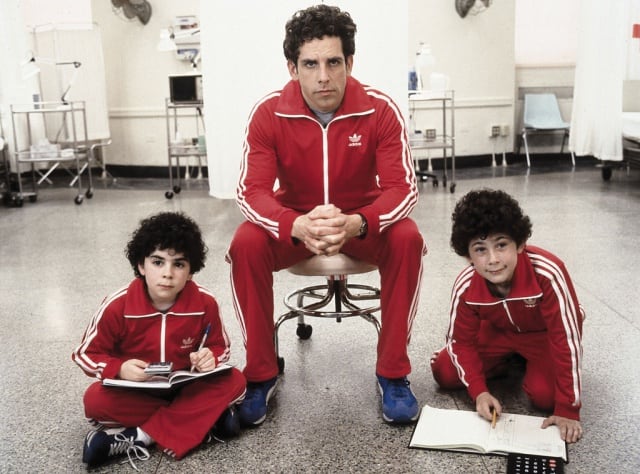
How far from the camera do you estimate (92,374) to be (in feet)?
5.13

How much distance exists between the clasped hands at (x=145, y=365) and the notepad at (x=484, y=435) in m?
0.48

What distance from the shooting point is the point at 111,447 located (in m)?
1.53

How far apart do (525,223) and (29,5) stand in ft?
20.6

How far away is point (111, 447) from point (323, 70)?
1.02 meters

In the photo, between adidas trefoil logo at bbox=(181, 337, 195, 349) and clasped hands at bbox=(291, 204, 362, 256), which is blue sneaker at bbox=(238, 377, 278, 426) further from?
clasped hands at bbox=(291, 204, 362, 256)

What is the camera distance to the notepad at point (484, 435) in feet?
4.94

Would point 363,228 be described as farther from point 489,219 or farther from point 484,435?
point 484,435

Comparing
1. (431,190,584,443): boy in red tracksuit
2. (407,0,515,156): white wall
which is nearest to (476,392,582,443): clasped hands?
(431,190,584,443): boy in red tracksuit

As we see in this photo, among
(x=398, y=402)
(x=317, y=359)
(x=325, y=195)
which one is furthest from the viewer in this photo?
(x=317, y=359)

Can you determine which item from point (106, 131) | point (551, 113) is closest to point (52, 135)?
point (106, 131)

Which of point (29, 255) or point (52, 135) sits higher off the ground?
point (52, 135)

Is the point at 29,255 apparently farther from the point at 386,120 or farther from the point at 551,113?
the point at 551,113

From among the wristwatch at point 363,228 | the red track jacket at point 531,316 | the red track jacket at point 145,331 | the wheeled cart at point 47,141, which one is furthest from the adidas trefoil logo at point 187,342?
the wheeled cart at point 47,141

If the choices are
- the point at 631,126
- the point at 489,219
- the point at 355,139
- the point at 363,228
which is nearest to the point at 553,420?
the point at 489,219
